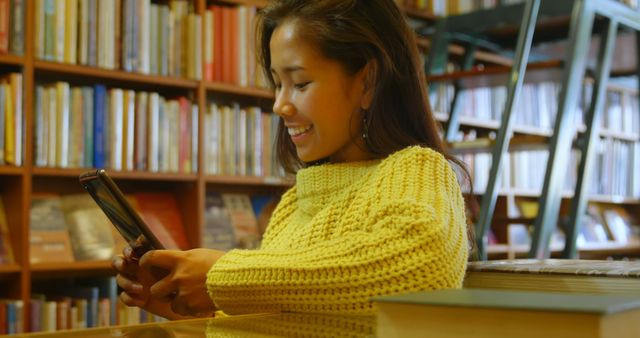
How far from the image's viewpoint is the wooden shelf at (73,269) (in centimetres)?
227

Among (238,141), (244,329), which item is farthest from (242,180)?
(244,329)

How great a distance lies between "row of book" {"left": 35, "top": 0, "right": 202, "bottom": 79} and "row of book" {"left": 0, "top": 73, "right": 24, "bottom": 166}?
5.3 inches

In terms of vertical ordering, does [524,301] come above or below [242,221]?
above

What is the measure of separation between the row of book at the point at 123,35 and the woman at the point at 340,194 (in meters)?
1.28

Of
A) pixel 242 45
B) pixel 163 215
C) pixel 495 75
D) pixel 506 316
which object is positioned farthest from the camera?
pixel 495 75

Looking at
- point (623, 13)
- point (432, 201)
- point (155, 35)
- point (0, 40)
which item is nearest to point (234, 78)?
point (155, 35)

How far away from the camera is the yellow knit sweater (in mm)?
747

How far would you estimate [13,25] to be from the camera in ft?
7.31

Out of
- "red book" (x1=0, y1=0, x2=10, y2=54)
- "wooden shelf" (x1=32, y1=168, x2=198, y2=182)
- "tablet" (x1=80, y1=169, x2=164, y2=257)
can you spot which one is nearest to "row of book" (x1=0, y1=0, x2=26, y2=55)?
"red book" (x1=0, y1=0, x2=10, y2=54)

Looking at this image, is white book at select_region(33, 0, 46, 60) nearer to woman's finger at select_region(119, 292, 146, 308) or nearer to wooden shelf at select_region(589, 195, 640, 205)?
woman's finger at select_region(119, 292, 146, 308)

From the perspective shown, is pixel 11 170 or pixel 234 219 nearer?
pixel 11 170

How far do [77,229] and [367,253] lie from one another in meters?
1.86

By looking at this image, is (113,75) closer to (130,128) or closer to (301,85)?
(130,128)

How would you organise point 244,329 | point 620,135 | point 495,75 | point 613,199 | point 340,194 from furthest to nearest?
point 620,135 < point 613,199 < point 495,75 < point 340,194 < point 244,329
